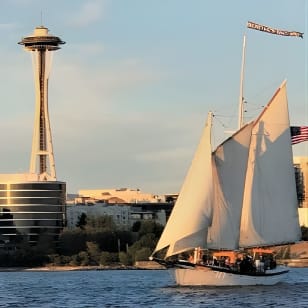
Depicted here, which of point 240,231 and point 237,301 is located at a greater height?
point 240,231

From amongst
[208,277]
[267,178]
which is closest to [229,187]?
[267,178]

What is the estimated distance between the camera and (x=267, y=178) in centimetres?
9069

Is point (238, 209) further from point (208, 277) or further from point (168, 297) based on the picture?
point (168, 297)

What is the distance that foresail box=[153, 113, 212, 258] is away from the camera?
82625 millimetres

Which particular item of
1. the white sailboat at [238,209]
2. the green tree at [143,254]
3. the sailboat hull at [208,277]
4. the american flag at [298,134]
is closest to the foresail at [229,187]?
the white sailboat at [238,209]

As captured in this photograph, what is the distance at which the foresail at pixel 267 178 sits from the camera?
90.5 meters

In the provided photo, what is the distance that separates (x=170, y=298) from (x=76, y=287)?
99.8 feet

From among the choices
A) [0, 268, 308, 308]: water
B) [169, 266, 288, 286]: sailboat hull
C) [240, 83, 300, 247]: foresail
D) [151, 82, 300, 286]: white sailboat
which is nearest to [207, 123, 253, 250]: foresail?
[151, 82, 300, 286]: white sailboat

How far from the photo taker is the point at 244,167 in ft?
295

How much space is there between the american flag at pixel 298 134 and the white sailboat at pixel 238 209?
1963 inches

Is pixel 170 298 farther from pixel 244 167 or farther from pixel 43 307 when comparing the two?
pixel 244 167

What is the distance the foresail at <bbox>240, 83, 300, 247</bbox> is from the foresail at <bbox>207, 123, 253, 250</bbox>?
104 centimetres

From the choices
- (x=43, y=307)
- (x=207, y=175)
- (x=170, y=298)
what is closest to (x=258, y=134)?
(x=207, y=175)

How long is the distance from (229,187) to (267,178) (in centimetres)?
399
